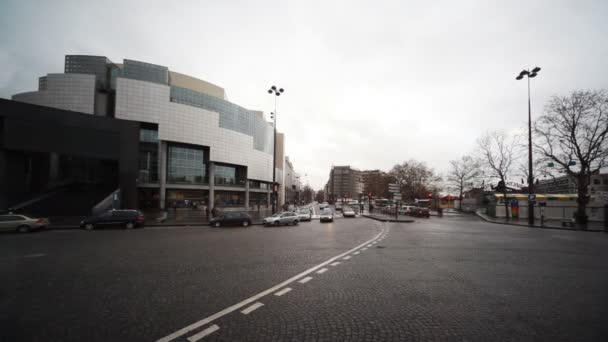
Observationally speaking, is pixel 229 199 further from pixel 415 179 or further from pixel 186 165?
pixel 415 179

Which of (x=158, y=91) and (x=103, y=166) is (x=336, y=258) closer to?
(x=103, y=166)

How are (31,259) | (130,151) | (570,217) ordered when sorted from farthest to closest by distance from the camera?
1. (130,151)
2. (570,217)
3. (31,259)

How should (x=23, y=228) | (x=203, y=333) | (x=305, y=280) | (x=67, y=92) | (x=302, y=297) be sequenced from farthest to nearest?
1. (x=67, y=92)
2. (x=23, y=228)
3. (x=305, y=280)
4. (x=302, y=297)
5. (x=203, y=333)

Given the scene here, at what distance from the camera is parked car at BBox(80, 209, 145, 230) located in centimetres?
1820

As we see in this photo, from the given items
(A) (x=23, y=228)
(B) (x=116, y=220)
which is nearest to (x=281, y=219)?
(B) (x=116, y=220)

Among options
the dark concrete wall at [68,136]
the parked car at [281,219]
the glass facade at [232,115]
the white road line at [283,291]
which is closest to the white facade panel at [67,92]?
the glass facade at [232,115]

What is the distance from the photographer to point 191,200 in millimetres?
45219

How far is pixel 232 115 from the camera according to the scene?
5166 centimetres

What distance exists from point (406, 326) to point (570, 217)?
37512mm

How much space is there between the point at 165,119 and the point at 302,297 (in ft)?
150

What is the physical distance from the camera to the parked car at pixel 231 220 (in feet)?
70.2

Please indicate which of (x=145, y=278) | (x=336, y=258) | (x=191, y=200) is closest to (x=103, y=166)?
(x=191, y=200)

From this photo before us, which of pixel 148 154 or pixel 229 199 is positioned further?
pixel 229 199

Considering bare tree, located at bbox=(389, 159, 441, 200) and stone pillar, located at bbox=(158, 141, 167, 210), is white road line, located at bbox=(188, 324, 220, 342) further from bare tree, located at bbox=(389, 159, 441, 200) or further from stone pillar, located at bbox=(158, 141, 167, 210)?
bare tree, located at bbox=(389, 159, 441, 200)
